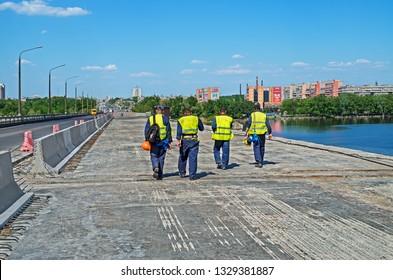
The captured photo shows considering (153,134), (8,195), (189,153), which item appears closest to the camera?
(8,195)

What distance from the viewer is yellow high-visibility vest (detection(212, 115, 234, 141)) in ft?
39.5

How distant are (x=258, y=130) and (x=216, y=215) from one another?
6.01m

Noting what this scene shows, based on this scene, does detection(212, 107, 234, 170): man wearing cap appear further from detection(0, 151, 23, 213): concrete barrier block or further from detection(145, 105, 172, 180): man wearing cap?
detection(0, 151, 23, 213): concrete barrier block

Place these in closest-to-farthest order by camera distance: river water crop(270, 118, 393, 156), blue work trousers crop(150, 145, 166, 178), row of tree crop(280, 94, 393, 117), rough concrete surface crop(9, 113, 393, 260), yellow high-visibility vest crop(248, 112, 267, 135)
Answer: rough concrete surface crop(9, 113, 393, 260)
blue work trousers crop(150, 145, 166, 178)
yellow high-visibility vest crop(248, 112, 267, 135)
river water crop(270, 118, 393, 156)
row of tree crop(280, 94, 393, 117)

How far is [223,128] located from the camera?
12.1 meters

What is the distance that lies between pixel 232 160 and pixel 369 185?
5470 mm

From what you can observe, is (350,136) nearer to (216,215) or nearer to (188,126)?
(188,126)

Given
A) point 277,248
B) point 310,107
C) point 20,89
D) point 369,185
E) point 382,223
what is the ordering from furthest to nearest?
point 310,107, point 20,89, point 369,185, point 382,223, point 277,248

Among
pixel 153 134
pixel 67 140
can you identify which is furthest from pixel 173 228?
pixel 67 140

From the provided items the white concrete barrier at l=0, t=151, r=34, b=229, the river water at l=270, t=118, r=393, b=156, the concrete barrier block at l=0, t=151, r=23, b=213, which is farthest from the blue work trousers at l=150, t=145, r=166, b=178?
the river water at l=270, t=118, r=393, b=156

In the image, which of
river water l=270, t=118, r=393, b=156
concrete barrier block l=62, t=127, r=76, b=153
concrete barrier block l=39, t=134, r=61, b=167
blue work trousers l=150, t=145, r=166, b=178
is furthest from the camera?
river water l=270, t=118, r=393, b=156
